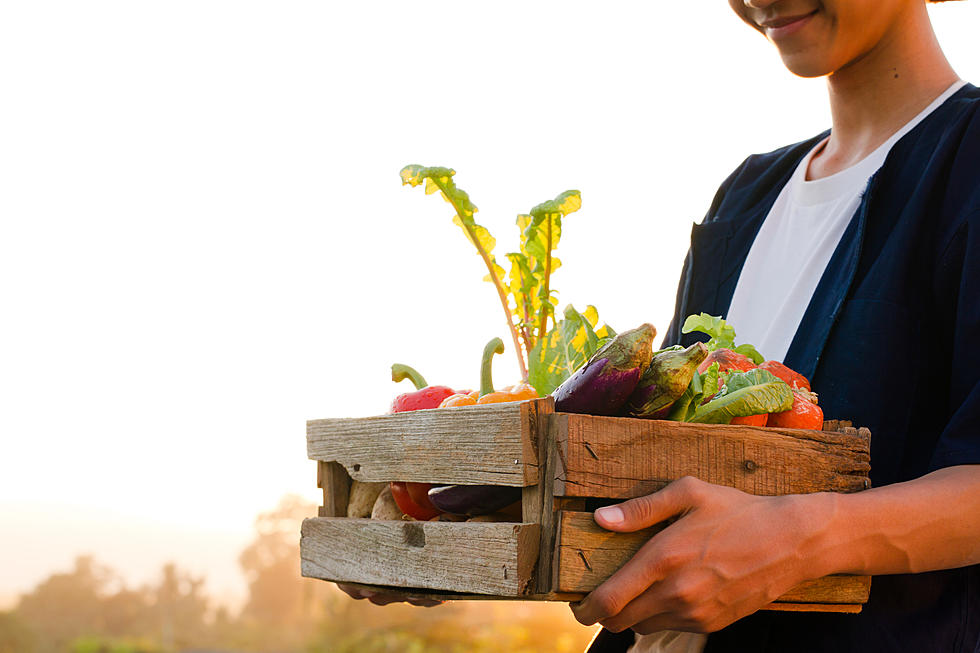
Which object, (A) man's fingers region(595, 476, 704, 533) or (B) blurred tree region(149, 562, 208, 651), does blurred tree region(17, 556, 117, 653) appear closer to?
(B) blurred tree region(149, 562, 208, 651)

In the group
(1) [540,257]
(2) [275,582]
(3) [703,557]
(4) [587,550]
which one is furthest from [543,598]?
(2) [275,582]

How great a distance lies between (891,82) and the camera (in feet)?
4.98

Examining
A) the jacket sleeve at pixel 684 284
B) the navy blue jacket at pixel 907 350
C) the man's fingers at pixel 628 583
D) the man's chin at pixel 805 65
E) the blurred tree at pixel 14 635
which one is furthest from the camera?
the blurred tree at pixel 14 635

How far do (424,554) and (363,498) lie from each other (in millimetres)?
248

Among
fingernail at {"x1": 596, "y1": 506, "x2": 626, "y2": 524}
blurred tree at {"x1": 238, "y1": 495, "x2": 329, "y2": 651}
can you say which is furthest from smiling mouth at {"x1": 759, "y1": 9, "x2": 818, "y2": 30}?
blurred tree at {"x1": 238, "y1": 495, "x2": 329, "y2": 651}

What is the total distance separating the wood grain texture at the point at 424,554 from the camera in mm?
1024

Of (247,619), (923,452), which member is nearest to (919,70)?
(923,452)

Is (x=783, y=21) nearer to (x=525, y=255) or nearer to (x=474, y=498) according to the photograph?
(x=525, y=255)

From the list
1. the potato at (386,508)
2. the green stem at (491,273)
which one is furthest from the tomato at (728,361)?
the potato at (386,508)

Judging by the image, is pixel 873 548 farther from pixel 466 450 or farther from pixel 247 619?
pixel 247 619

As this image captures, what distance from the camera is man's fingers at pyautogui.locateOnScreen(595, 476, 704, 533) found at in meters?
1.01

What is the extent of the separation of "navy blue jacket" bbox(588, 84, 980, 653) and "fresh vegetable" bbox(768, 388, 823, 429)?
153mm

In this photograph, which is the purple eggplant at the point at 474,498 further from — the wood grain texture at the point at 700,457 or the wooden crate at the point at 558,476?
the wood grain texture at the point at 700,457

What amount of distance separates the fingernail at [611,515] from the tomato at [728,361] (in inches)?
Result: 11.4
